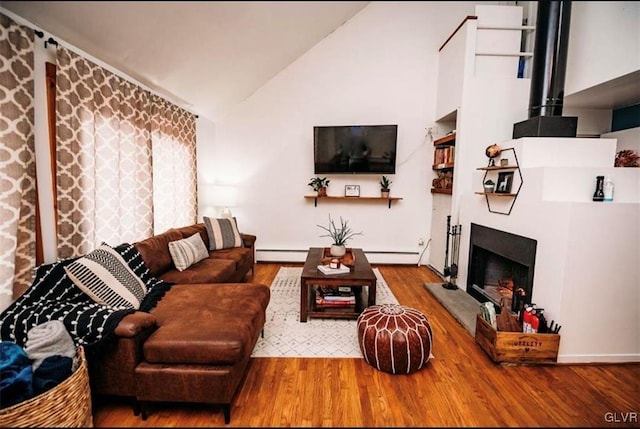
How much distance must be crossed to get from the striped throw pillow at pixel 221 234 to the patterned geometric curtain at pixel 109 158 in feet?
1.39

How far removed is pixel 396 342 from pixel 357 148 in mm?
2827

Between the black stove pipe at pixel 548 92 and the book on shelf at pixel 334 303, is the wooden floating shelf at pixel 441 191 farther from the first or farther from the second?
the book on shelf at pixel 334 303

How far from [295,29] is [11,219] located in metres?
1.85

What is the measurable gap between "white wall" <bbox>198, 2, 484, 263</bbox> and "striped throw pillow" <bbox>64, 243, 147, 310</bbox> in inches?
98.7

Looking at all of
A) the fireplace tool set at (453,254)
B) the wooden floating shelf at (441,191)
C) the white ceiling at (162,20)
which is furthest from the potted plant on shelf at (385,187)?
the white ceiling at (162,20)

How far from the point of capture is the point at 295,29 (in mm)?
886

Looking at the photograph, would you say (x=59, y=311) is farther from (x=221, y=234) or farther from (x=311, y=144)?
(x=311, y=144)

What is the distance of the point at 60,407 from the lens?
3.82 ft

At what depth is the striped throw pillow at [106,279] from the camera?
1633 millimetres

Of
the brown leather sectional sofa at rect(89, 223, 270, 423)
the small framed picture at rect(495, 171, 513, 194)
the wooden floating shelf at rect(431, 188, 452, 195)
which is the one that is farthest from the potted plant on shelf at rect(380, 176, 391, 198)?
the brown leather sectional sofa at rect(89, 223, 270, 423)

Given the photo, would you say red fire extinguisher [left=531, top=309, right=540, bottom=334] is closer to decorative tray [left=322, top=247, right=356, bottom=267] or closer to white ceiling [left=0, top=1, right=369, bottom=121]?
decorative tray [left=322, top=247, right=356, bottom=267]

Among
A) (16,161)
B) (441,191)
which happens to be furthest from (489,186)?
(16,161)

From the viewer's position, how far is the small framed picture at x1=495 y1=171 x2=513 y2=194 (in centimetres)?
249

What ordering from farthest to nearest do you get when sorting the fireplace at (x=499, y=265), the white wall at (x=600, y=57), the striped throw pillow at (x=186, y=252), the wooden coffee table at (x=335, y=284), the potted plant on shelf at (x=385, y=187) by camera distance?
the potted plant on shelf at (x=385, y=187)
the striped throw pillow at (x=186, y=252)
the wooden coffee table at (x=335, y=284)
the fireplace at (x=499, y=265)
the white wall at (x=600, y=57)
